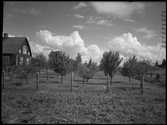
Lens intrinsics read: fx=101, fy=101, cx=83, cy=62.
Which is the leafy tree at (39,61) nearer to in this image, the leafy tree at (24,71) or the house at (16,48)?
the house at (16,48)

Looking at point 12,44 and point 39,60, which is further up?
point 12,44

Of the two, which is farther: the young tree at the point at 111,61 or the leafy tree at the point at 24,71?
the young tree at the point at 111,61

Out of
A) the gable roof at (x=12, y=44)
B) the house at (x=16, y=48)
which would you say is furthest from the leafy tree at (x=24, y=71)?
the gable roof at (x=12, y=44)

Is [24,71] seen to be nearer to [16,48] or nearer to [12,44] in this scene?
[16,48]

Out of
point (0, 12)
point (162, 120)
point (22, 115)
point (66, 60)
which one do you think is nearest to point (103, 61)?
point (66, 60)

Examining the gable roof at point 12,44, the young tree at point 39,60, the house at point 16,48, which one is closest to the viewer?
the young tree at point 39,60

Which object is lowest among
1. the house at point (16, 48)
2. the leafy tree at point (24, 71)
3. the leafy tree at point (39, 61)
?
the leafy tree at point (24, 71)

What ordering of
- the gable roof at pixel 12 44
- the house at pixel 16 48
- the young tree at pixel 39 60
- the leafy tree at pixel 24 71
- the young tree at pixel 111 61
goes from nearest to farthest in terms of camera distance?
the leafy tree at pixel 24 71 < the young tree at pixel 111 61 < the young tree at pixel 39 60 < the house at pixel 16 48 < the gable roof at pixel 12 44

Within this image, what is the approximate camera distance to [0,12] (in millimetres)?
3145

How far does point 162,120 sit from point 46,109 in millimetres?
5419

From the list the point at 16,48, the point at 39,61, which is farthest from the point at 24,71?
the point at 16,48

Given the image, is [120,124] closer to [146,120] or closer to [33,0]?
[146,120]

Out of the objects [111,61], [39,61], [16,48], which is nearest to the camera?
[111,61]

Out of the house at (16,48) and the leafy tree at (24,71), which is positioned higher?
the house at (16,48)
